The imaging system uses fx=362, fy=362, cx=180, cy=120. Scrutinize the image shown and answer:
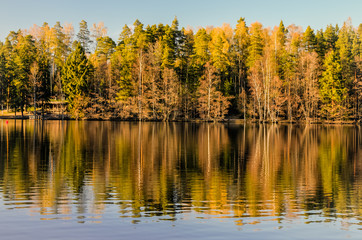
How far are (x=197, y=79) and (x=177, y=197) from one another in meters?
81.1

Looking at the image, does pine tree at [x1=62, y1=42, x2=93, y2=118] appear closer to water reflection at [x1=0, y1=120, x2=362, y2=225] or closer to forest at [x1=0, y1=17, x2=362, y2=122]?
forest at [x1=0, y1=17, x2=362, y2=122]

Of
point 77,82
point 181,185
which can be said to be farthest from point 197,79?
point 181,185

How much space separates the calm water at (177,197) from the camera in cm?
1027

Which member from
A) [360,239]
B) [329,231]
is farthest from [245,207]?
[360,239]

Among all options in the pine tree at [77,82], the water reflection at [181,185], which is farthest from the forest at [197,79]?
the water reflection at [181,185]

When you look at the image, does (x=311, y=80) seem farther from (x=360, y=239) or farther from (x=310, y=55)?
(x=360, y=239)

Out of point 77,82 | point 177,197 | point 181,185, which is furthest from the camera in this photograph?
point 77,82

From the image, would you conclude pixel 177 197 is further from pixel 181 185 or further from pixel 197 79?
pixel 197 79

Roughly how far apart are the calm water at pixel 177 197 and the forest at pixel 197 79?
209 feet

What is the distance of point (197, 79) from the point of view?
9400cm

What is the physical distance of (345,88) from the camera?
86500mm

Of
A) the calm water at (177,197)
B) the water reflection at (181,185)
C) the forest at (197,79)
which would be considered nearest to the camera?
the calm water at (177,197)

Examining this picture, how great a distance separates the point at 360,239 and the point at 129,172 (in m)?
12.4

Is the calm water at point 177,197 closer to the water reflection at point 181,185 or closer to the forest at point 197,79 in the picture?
the water reflection at point 181,185
